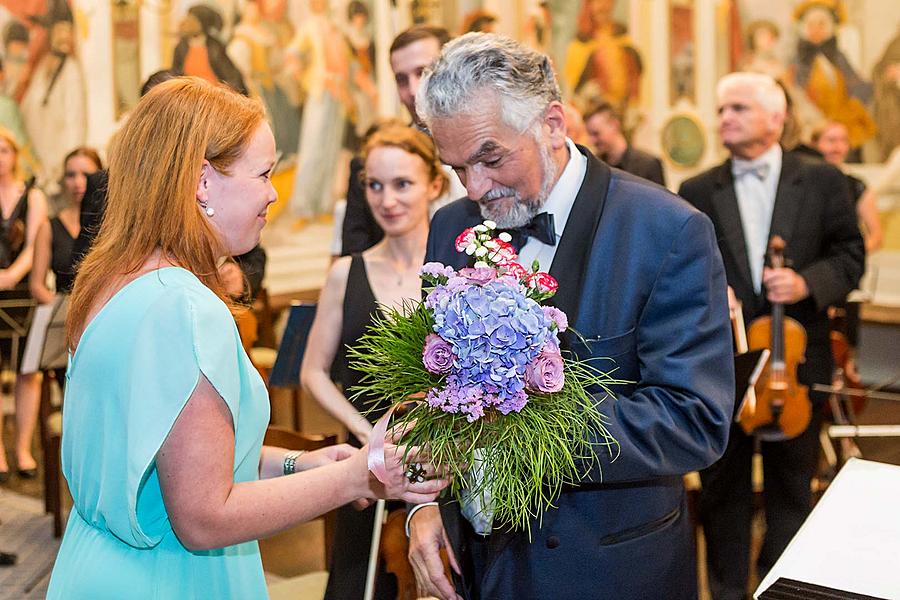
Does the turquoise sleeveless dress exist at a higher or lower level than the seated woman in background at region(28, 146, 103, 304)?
lower

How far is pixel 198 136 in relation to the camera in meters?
2.04

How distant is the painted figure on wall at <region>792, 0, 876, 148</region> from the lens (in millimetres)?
10867

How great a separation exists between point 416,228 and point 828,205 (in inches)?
83.3

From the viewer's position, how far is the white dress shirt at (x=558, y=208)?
2.51 m

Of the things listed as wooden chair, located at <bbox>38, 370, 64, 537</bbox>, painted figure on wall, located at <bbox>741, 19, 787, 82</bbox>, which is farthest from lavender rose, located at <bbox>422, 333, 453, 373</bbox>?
painted figure on wall, located at <bbox>741, 19, 787, 82</bbox>

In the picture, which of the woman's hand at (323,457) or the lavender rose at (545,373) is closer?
the lavender rose at (545,373)

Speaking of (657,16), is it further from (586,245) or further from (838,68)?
(586,245)

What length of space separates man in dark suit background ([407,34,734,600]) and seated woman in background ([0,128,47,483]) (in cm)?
519

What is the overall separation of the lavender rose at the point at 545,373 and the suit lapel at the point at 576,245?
390mm

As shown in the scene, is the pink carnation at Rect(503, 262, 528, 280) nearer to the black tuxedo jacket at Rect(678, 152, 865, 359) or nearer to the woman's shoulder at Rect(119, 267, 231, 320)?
the woman's shoulder at Rect(119, 267, 231, 320)

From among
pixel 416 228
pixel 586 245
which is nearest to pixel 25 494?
pixel 416 228

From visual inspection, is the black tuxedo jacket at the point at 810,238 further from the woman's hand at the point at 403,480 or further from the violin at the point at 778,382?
the woman's hand at the point at 403,480

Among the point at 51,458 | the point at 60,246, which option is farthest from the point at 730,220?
the point at 60,246

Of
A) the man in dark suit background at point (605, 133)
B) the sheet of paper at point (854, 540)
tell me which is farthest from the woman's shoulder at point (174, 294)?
the man in dark suit background at point (605, 133)
